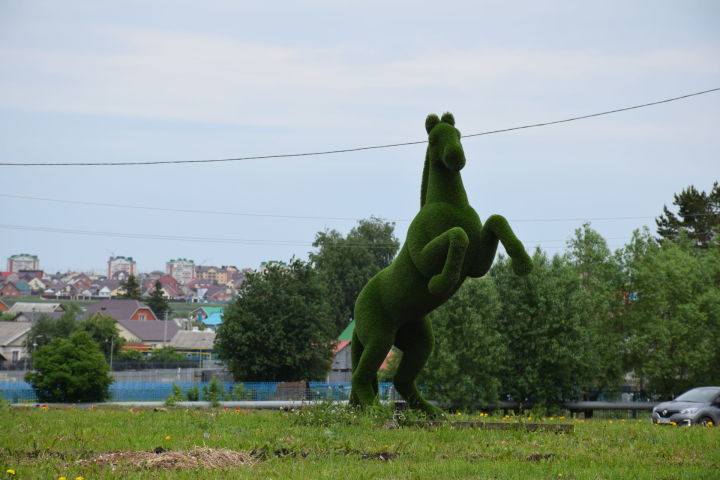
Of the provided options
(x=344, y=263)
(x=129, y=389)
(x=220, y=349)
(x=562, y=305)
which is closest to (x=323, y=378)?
(x=220, y=349)

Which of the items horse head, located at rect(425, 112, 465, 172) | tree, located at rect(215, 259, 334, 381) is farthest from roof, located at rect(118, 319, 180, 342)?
horse head, located at rect(425, 112, 465, 172)

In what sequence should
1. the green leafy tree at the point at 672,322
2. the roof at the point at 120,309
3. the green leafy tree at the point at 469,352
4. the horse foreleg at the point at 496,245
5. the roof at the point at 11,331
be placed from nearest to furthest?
the horse foreleg at the point at 496,245 → the green leafy tree at the point at 469,352 → the green leafy tree at the point at 672,322 → the roof at the point at 11,331 → the roof at the point at 120,309

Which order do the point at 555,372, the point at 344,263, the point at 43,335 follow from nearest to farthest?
the point at 555,372 → the point at 43,335 → the point at 344,263

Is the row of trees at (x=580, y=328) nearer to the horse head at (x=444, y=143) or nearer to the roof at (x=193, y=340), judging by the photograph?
the horse head at (x=444, y=143)

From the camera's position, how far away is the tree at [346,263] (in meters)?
78.3

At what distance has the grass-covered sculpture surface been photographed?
12.4 metres

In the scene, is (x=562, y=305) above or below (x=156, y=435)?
above

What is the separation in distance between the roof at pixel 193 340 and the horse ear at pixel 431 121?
7586cm

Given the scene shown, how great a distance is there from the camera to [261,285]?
46656 mm

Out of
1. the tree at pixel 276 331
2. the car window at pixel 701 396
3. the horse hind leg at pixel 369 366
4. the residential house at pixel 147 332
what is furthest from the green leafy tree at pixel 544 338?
the residential house at pixel 147 332

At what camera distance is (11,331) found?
8594 cm

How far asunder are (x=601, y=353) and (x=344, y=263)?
4560cm

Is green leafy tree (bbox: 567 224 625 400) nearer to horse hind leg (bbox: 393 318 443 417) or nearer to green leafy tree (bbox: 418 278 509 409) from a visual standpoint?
green leafy tree (bbox: 418 278 509 409)

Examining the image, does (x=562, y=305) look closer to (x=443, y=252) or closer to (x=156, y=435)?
(x=443, y=252)
